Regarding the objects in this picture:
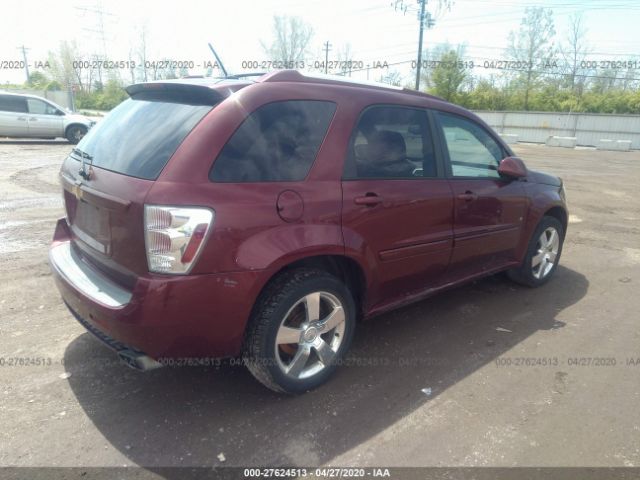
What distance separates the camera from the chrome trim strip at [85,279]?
7.87ft

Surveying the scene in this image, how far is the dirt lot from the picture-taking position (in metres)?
Result: 2.41

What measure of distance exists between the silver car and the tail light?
17.2 meters

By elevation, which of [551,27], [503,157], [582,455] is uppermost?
[551,27]

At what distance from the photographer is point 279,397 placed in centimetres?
283

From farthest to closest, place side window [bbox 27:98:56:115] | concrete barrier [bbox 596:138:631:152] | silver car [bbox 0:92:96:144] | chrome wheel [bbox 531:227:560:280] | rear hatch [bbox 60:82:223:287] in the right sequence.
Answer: concrete barrier [bbox 596:138:631:152]
side window [bbox 27:98:56:115]
silver car [bbox 0:92:96:144]
chrome wheel [bbox 531:227:560:280]
rear hatch [bbox 60:82:223:287]

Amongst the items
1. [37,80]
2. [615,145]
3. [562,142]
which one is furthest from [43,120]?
[37,80]

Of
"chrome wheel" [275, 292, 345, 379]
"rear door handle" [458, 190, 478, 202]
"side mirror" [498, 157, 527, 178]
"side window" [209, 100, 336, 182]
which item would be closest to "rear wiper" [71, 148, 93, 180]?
"side window" [209, 100, 336, 182]

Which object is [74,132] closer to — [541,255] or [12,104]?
[12,104]

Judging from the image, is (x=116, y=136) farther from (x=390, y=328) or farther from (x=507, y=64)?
(x=507, y=64)

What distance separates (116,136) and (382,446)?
91.6 inches

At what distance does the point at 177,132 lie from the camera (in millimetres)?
2469

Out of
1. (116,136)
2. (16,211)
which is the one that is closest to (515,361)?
(116,136)

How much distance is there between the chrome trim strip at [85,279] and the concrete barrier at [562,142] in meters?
32.7

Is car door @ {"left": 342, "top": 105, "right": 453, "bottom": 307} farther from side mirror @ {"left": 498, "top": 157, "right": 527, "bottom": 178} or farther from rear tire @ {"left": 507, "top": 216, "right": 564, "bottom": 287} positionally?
rear tire @ {"left": 507, "top": 216, "right": 564, "bottom": 287}
